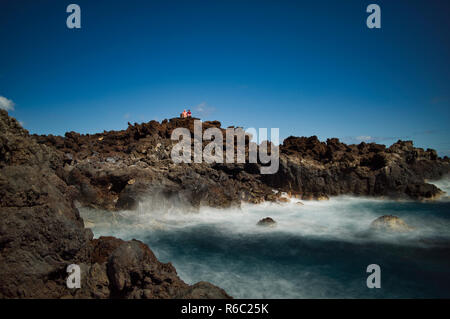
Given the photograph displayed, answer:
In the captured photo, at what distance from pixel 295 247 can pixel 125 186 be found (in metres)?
9.94

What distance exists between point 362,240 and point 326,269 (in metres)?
3.88

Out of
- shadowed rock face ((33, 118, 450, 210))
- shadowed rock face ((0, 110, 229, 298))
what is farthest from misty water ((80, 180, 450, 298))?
shadowed rock face ((0, 110, 229, 298))

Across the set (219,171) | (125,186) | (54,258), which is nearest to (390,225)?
(219,171)

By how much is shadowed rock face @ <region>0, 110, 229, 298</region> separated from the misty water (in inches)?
113

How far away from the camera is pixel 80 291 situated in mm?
5117

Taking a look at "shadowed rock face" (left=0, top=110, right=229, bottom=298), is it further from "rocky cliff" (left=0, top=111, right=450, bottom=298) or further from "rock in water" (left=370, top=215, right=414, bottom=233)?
"rock in water" (left=370, top=215, right=414, bottom=233)

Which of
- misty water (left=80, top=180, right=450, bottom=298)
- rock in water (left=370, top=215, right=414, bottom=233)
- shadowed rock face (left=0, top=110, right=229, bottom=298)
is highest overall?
shadowed rock face (left=0, top=110, right=229, bottom=298)

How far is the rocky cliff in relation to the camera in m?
5.11

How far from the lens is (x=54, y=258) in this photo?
535 cm

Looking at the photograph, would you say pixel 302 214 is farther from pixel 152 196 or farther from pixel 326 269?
pixel 152 196

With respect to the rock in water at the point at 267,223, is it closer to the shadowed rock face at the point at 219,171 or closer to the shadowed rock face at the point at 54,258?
the shadowed rock face at the point at 219,171

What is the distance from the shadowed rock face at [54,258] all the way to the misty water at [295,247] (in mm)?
2874
